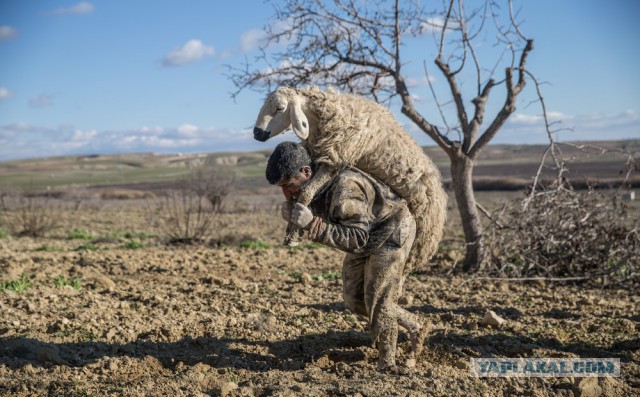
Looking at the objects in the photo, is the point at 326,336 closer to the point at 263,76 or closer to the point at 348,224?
the point at 348,224

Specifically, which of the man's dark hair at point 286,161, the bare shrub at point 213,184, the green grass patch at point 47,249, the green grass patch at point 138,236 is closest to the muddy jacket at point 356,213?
the man's dark hair at point 286,161

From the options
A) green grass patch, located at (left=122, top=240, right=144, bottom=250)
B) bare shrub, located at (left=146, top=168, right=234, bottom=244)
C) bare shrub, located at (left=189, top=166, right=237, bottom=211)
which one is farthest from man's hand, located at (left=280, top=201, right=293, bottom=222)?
bare shrub, located at (left=189, top=166, right=237, bottom=211)

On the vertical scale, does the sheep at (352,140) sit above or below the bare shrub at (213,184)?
above

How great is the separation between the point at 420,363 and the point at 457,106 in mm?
5043

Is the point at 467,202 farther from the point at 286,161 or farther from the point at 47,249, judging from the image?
the point at 47,249

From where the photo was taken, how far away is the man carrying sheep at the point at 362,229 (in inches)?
172

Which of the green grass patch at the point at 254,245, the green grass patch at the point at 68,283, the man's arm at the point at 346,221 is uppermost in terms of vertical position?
the man's arm at the point at 346,221

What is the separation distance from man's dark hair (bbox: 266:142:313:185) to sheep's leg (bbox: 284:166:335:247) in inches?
4.1

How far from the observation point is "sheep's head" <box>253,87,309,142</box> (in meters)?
4.36

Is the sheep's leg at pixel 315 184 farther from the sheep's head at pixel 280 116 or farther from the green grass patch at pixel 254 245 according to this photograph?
the green grass patch at pixel 254 245

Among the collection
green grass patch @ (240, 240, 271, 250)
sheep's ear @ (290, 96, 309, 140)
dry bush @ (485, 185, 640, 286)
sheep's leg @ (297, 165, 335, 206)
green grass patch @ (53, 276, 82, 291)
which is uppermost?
sheep's ear @ (290, 96, 309, 140)

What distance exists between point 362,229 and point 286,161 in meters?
0.67

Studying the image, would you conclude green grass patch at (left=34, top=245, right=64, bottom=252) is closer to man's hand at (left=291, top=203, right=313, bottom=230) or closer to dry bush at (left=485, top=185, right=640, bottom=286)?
dry bush at (left=485, top=185, right=640, bottom=286)

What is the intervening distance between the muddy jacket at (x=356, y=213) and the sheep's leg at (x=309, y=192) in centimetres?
6
